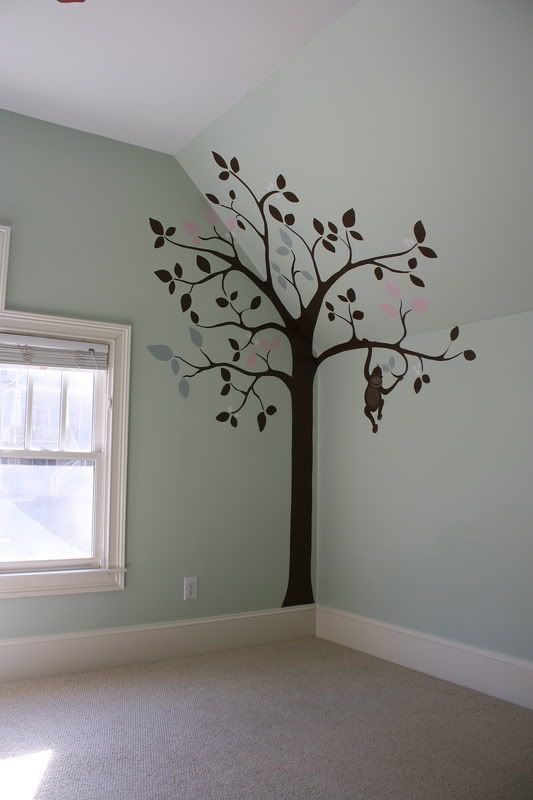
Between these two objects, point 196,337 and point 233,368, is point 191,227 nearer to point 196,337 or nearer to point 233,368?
point 196,337

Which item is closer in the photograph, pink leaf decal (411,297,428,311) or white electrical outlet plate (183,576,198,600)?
pink leaf decal (411,297,428,311)

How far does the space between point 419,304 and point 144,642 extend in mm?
2315

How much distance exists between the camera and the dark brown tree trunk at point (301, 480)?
430 cm

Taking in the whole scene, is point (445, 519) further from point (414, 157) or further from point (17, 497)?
point (17, 497)

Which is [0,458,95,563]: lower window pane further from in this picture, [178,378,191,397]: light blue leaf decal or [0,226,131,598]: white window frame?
[178,378,191,397]: light blue leaf decal

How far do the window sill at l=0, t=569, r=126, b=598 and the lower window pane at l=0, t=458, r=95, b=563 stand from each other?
10 cm

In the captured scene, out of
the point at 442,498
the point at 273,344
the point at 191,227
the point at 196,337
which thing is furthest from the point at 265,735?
the point at 191,227

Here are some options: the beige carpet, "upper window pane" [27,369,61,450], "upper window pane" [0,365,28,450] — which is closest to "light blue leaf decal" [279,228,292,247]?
"upper window pane" [27,369,61,450]

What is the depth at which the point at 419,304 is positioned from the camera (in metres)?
3.58

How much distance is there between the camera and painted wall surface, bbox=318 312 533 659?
318 centimetres

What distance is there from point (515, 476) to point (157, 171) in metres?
2.57

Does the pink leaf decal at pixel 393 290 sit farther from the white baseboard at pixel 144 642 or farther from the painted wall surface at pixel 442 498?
the white baseboard at pixel 144 642

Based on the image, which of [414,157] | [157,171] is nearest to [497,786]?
[414,157]

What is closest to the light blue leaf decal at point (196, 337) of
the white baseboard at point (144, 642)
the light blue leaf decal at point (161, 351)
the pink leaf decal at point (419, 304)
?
the light blue leaf decal at point (161, 351)
